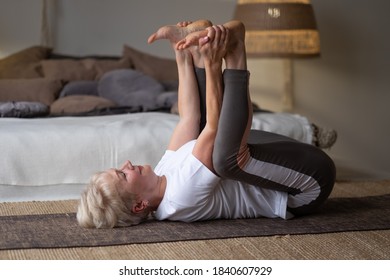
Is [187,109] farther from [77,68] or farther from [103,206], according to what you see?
→ [77,68]

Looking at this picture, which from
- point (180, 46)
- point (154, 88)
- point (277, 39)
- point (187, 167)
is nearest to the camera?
point (180, 46)

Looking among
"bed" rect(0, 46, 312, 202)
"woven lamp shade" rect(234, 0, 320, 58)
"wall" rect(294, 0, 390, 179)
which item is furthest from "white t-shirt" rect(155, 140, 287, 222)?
"wall" rect(294, 0, 390, 179)

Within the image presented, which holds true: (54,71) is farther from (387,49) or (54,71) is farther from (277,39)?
(387,49)

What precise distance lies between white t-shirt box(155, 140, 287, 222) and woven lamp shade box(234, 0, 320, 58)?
2.25 m

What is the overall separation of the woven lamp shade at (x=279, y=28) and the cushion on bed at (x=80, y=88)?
1189 millimetres

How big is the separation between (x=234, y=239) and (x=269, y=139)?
47 centimetres

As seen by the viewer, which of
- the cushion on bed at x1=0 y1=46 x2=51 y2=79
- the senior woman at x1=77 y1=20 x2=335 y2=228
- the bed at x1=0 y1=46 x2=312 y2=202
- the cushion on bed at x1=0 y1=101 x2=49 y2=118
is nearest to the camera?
the senior woman at x1=77 y1=20 x2=335 y2=228

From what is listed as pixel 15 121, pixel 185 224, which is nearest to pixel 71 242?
pixel 185 224

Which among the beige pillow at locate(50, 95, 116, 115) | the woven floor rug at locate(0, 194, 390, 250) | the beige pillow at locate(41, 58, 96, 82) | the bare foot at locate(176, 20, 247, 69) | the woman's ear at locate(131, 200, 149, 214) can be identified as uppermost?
the bare foot at locate(176, 20, 247, 69)

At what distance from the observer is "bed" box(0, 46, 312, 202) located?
2965mm

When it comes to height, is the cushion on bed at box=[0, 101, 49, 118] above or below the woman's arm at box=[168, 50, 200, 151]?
below

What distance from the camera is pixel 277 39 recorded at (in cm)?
471

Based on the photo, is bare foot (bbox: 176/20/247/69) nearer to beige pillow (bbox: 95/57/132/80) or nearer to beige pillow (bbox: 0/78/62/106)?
beige pillow (bbox: 0/78/62/106)

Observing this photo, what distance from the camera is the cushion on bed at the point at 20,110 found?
3.47 meters
